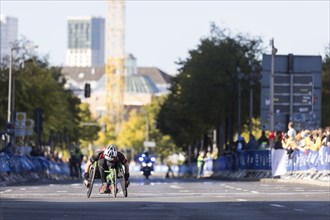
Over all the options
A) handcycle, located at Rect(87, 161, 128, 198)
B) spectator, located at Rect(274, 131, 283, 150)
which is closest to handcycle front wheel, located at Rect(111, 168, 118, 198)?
handcycle, located at Rect(87, 161, 128, 198)

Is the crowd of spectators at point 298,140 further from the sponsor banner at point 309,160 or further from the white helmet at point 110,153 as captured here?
the white helmet at point 110,153

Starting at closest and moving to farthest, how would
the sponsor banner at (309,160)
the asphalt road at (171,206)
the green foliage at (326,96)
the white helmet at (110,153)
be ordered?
the asphalt road at (171,206) < the white helmet at (110,153) < the sponsor banner at (309,160) < the green foliage at (326,96)

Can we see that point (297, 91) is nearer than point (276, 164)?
No

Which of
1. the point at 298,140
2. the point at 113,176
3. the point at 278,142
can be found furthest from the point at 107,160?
the point at 278,142

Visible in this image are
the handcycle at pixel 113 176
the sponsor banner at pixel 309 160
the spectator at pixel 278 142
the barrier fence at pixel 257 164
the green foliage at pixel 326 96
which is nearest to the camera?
the handcycle at pixel 113 176

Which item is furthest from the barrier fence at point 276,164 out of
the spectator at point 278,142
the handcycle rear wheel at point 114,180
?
the handcycle rear wheel at point 114,180

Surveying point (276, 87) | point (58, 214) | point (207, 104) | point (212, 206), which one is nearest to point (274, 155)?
point (276, 87)

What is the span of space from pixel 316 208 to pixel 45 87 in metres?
68.7

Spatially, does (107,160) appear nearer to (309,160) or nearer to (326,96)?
(309,160)

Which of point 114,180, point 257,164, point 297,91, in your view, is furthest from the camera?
point 297,91

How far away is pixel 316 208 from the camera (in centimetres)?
2458

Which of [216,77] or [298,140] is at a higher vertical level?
[216,77]

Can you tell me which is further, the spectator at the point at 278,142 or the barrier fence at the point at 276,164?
the spectator at the point at 278,142

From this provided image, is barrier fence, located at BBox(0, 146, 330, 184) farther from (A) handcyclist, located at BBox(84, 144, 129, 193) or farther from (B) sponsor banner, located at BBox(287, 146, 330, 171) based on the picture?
(A) handcyclist, located at BBox(84, 144, 129, 193)
